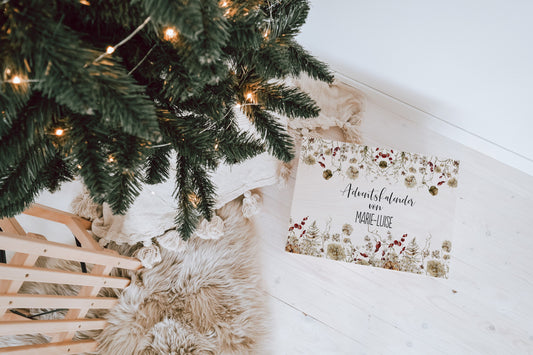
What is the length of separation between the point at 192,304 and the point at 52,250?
0.46m

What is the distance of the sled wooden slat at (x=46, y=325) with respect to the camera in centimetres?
76

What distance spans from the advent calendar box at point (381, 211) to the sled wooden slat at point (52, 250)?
48 cm

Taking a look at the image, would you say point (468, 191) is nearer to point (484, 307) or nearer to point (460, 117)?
point (460, 117)

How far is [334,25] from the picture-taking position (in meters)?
0.96

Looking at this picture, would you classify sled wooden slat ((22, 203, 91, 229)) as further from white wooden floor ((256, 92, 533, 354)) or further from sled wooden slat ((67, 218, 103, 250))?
white wooden floor ((256, 92, 533, 354))

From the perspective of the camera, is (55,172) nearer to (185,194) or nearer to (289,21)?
(185,194)

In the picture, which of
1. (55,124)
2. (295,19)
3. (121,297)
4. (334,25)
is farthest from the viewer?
(121,297)

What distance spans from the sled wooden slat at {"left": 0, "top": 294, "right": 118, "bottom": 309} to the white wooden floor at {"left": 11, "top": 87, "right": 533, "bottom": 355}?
19.4 inches

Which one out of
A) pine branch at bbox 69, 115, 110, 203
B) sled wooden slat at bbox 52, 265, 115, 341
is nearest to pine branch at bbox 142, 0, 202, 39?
pine branch at bbox 69, 115, 110, 203


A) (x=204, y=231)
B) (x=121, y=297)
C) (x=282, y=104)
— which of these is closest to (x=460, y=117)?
(x=282, y=104)

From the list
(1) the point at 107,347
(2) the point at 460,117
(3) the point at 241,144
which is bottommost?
(1) the point at 107,347

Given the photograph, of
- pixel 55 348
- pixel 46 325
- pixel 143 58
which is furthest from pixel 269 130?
pixel 55 348

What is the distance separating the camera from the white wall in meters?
0.77

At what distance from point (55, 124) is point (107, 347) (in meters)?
0.84
